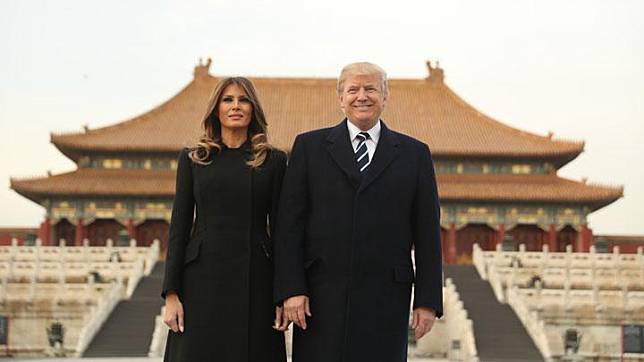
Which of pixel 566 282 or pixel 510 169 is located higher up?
pixel 510 169

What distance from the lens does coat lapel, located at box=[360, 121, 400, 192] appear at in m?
5.94

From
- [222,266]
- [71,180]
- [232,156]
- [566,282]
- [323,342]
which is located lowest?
[323,342]

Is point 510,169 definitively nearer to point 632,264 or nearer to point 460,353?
point 632,264

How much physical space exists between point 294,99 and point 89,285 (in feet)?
83.6

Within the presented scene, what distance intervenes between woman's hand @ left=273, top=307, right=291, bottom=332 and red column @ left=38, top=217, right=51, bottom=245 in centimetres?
3762

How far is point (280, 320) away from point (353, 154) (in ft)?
3.32

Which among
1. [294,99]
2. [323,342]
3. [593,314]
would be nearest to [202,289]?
[323,342]

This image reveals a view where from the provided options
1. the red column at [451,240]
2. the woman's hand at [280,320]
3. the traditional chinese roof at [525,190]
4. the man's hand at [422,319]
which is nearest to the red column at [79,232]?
the traditional chinese roof at [525,190]

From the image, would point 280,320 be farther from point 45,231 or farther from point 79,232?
point 45,231

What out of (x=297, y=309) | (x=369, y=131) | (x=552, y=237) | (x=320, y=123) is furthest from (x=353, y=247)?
(x=320, y=123)

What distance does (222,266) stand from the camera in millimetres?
6059

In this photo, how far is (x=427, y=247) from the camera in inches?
236

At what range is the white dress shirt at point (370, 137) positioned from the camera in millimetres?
6043

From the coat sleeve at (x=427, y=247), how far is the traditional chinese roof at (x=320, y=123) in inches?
1439
